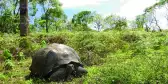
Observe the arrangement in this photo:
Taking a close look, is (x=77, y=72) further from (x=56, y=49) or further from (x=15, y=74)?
(x=15, y=74)

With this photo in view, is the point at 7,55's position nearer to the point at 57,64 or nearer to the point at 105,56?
the point at 105,56

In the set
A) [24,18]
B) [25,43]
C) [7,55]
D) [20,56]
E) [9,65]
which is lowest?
[9,65]

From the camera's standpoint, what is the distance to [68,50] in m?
12.3

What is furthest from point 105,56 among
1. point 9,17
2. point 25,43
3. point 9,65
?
point 9,17

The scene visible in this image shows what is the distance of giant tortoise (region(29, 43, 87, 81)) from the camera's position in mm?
11508

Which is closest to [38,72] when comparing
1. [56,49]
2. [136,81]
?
[56,49]

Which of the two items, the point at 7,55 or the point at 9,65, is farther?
the point at 7,55

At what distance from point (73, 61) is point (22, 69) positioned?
321 cm

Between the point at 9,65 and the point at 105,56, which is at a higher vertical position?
the point at 105,56

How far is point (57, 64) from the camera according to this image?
11.6 m

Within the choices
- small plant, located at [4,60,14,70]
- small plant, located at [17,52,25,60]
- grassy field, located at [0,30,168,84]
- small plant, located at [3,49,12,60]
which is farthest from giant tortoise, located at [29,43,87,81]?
small plant, located at [17,52,25,60]

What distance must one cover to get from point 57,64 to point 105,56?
3858 millimetres

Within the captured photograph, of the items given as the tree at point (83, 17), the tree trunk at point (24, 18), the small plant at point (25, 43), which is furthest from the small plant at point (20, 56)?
the tree at point (83, 17)

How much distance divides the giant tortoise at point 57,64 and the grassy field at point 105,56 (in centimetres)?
33
